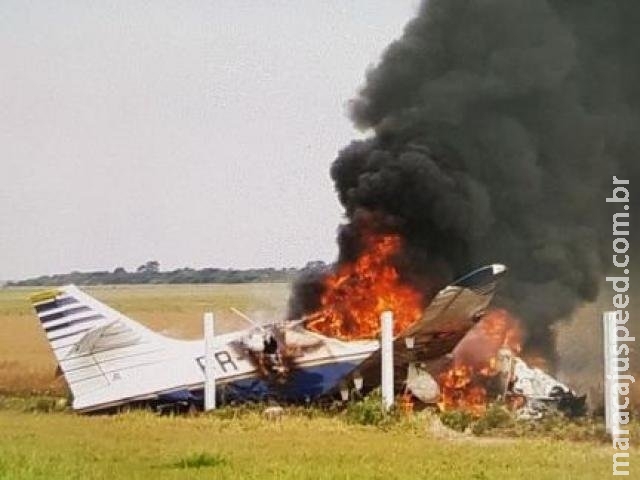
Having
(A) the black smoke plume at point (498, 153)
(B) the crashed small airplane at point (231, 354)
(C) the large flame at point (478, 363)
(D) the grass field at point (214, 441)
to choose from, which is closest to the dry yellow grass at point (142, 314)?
(D) the grass field at point (214, 441)

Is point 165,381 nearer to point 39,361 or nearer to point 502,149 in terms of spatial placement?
point 39,361

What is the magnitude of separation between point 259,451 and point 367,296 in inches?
102

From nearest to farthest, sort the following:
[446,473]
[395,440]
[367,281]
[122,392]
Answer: [446,473]
[395,440]
[122,392]
[367,281]

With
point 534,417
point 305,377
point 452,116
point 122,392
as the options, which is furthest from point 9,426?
point 452,116

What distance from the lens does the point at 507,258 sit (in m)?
11.8

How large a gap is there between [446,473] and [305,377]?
2.54 meters

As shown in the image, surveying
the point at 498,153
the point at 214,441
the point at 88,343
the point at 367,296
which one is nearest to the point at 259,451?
the point at 214,441

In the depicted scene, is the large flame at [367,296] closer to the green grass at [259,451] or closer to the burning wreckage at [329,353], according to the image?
the burning wreckage at [329,353]

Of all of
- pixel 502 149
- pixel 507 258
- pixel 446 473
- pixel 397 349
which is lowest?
pixel 446 473

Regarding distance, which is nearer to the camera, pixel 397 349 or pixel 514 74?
pixel 397 349

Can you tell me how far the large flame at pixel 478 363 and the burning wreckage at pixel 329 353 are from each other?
1 centimetres

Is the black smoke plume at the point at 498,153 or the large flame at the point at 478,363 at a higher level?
the black smoke plume at the point at 498,153

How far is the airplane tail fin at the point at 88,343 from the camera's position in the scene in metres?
10.2

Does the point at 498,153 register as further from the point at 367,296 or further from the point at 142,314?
the point at 142,314
